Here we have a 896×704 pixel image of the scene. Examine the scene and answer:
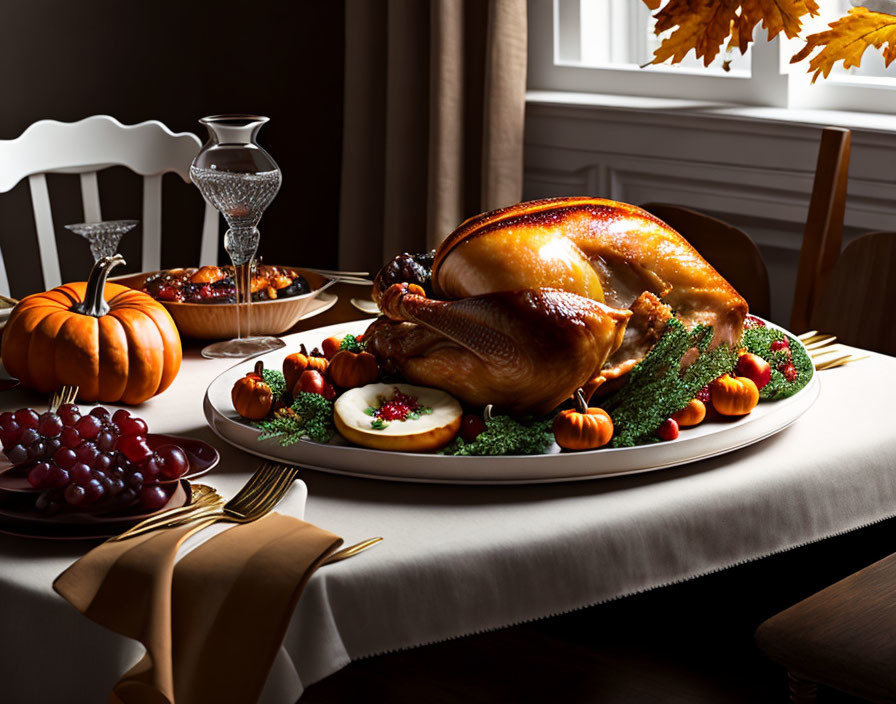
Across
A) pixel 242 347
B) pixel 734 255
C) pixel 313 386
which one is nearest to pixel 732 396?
pixel 313 386

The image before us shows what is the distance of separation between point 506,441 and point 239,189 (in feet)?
1.93

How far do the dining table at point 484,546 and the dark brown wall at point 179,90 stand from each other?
2.39 meters

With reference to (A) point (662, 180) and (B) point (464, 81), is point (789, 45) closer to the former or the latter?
(A) point (662, 180)

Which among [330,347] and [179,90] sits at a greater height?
[179,90]

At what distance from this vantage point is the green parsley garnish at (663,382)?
94 centimetres

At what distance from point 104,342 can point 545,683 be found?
1009 mm

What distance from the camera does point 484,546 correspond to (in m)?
0.80

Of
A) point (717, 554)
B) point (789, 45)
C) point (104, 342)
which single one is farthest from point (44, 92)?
point (717, 554)

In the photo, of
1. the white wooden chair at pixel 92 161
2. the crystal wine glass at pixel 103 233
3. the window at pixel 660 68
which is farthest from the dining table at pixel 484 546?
the window at pixel 660 68

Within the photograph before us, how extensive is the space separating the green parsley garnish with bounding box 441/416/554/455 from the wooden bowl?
524 mm

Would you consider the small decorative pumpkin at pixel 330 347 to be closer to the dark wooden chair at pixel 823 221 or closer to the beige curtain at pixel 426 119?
the dark wooden chair at pixel 823 221

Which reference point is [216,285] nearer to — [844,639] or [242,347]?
[242,347]

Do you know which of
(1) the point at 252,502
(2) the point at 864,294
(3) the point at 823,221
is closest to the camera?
(1) the point at 252,502

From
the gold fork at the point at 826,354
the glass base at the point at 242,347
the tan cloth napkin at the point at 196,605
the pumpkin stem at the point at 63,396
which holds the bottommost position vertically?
the tan cloth napkin at the point at 196,605
